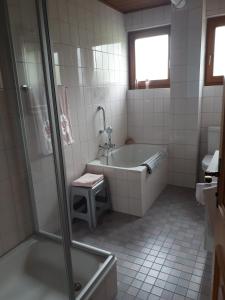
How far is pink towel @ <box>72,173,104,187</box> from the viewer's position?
2.43m

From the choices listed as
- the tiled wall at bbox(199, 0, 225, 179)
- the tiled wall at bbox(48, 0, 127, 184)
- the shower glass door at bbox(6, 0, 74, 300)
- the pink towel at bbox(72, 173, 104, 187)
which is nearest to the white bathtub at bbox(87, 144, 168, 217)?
the pink towel at bbox(72, 173, 104, 187)

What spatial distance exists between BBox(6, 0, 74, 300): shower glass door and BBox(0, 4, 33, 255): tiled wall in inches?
2.5

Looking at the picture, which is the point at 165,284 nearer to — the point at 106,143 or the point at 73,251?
the point at 73,251

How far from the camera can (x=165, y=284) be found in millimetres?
1728

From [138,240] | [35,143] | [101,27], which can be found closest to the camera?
[35,143]

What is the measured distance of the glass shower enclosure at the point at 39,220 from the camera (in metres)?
1.42

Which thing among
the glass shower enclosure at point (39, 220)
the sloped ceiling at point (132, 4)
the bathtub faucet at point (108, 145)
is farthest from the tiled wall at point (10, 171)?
the sloped ceiling at point (132, 4)

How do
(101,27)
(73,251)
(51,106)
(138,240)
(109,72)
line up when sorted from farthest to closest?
1. (109,72)
2. (101,27)
3. (138,240)
4. (73,251)
5. (51,106)

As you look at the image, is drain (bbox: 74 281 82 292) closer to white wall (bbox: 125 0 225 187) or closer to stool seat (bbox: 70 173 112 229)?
stool seat (bbox: 70 173 112 229)

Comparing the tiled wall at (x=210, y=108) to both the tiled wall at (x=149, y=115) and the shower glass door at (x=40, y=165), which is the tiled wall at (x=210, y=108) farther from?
the shower glass door at (x=40, y=165)

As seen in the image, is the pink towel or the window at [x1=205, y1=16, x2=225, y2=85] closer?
the pink towel

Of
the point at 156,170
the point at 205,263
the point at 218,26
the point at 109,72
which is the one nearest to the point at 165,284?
the point at 205,263

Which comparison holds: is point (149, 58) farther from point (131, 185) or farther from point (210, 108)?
point (131, 185)

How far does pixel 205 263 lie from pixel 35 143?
1.69 m
